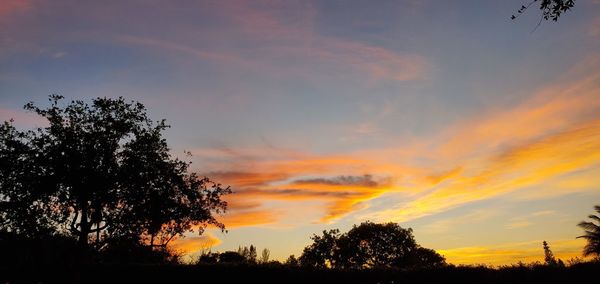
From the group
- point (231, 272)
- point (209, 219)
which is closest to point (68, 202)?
point (209, 219)

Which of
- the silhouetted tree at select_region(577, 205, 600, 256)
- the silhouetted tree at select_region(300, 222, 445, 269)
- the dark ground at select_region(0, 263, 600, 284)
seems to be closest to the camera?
the dark ground at select_region(0, 263, 600, 284)

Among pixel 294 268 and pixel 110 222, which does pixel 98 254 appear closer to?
pixel 110 222

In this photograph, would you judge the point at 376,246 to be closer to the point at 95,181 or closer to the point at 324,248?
the point at 324,248

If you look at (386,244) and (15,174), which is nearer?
(15,174)

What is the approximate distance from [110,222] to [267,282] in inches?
497

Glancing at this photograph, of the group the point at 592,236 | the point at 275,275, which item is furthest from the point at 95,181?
the point at 592,236

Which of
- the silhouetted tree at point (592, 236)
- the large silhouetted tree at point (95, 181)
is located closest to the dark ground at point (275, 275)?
the large silhouetted tree at point (95, 181)

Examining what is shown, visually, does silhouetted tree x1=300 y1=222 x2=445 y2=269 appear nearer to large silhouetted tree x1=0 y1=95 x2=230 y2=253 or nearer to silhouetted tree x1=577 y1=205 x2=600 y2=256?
silhouetted tree x1=577 y1=205 x2=600 y2=256

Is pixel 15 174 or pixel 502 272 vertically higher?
pixel 15 174

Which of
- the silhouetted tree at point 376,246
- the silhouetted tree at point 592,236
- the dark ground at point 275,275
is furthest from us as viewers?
the silhouetted tree at point 376,246

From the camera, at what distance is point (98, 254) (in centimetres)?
2944

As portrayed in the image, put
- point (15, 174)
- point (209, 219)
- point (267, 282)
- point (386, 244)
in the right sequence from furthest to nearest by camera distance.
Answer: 1. point (386, 244)
2. point (209, 219)
3. point (15, 174)
4. point (267, 282)

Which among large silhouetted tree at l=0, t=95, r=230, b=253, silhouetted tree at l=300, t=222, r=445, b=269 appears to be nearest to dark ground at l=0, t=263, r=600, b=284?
large silhouetted tree at l=0, t=95, r=230, b=253

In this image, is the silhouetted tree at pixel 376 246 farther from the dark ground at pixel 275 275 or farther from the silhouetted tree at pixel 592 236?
the dark ground at pixel 275 275
